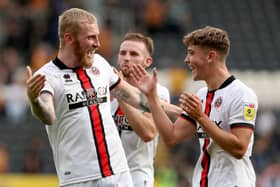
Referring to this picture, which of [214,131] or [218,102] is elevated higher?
[218,102]

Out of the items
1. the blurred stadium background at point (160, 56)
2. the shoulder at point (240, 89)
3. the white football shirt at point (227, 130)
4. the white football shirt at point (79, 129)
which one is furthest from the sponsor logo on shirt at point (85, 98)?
the blurred stadium background at point (160, 56)

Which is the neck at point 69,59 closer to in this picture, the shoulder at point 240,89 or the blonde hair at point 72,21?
the blonde hair at point 72,21

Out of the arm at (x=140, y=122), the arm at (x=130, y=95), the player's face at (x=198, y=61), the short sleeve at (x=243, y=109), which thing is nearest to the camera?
the short sleeve at (x=243, y=109)

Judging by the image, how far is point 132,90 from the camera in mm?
9203

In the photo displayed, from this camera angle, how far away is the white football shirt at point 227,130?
851cm

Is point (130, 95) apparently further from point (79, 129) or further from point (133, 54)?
point (133, 54)

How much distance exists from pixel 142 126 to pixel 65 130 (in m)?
1.13

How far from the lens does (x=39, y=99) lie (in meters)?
8.09

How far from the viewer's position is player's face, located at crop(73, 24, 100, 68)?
28.3 feet

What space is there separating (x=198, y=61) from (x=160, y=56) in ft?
50.2

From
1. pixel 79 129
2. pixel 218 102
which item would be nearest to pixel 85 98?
pixel 79 129

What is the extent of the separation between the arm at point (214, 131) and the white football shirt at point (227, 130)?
146mm

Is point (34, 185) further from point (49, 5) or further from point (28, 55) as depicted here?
point (49, 5)

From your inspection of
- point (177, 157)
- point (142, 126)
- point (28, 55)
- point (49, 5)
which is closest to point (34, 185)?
point (177, 157)
